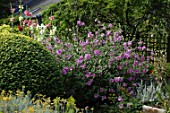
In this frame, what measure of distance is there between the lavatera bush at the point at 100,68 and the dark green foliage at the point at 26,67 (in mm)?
700

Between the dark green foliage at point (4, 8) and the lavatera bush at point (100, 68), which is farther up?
the dark green foliage at point (4, 8)

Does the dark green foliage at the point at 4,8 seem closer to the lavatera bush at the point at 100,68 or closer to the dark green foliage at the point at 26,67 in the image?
the lavatera bush at the point at 100,68

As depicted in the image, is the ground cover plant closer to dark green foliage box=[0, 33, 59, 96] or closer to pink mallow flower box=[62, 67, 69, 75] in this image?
pink mallow flower box=[62, 67, 69, 75]

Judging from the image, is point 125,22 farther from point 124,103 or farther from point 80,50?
point 124,103

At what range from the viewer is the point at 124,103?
635 centimetres

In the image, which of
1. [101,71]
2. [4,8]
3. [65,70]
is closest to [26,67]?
[65,70]

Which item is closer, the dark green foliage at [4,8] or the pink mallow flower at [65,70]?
the pink mallow flower at [65,70]

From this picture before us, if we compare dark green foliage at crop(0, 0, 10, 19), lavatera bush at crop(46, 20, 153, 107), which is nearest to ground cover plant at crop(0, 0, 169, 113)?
lavatera bush at crop(46, 20, 153, 107)

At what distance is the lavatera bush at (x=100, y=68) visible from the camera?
6426 millimetres

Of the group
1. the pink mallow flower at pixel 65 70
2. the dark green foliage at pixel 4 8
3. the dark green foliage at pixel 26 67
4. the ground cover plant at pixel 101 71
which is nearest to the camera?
the dark green foliage at pixel 26 67

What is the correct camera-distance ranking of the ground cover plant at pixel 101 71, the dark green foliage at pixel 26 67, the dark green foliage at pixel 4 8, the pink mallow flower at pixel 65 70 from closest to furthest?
the dark green foliage at pixel 26 67, the pink mallow flower at pixel 65 70, the ground cover plant at pixel 101 71, the dark green foliage at pixel 4 8

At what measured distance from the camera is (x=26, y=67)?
539 centimetres

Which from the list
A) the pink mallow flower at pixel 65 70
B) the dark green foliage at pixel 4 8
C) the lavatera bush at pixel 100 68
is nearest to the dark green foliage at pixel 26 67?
the pink mallow flower at pixel 65 70

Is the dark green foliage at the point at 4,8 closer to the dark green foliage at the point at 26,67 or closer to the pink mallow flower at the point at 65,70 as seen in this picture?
the pink mallow flower at the point at 65,70
